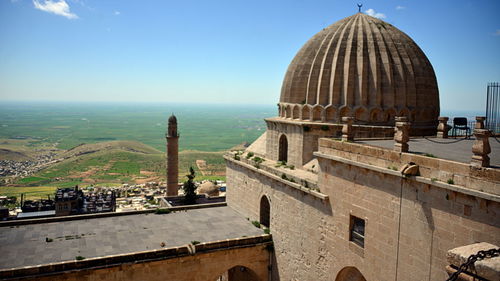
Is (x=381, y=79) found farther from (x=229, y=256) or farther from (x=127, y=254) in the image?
(x=127, y=254)

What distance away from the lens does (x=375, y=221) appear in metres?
9.75

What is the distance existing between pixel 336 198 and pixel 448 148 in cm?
338

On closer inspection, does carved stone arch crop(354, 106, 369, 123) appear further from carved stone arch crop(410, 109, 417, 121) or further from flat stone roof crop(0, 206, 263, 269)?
flat stone roof crop(0, 206, 263, 269)

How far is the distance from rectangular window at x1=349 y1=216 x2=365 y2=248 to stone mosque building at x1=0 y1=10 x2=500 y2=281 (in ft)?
0.11

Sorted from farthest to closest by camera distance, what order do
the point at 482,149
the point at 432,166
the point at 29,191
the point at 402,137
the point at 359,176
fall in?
the point at 29,191
the point at 359,176
the point at 402,137
the point at 432,166
the point at 482,149

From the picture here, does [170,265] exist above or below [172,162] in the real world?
below

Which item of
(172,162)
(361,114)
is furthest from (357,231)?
(172,162)

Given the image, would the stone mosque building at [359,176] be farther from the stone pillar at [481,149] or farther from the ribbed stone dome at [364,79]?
the stone pillar at [481,149]

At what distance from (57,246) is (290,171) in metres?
8.59

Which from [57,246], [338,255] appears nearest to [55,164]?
[57,246]

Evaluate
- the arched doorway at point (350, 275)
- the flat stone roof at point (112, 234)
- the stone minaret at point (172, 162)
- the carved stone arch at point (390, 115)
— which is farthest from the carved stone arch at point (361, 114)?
the stone minaret at point (172, 162)

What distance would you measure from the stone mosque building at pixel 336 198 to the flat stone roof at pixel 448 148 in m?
0.09

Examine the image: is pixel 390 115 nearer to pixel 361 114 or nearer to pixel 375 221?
pixel 361 114

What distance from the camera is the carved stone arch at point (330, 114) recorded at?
1410 cm
